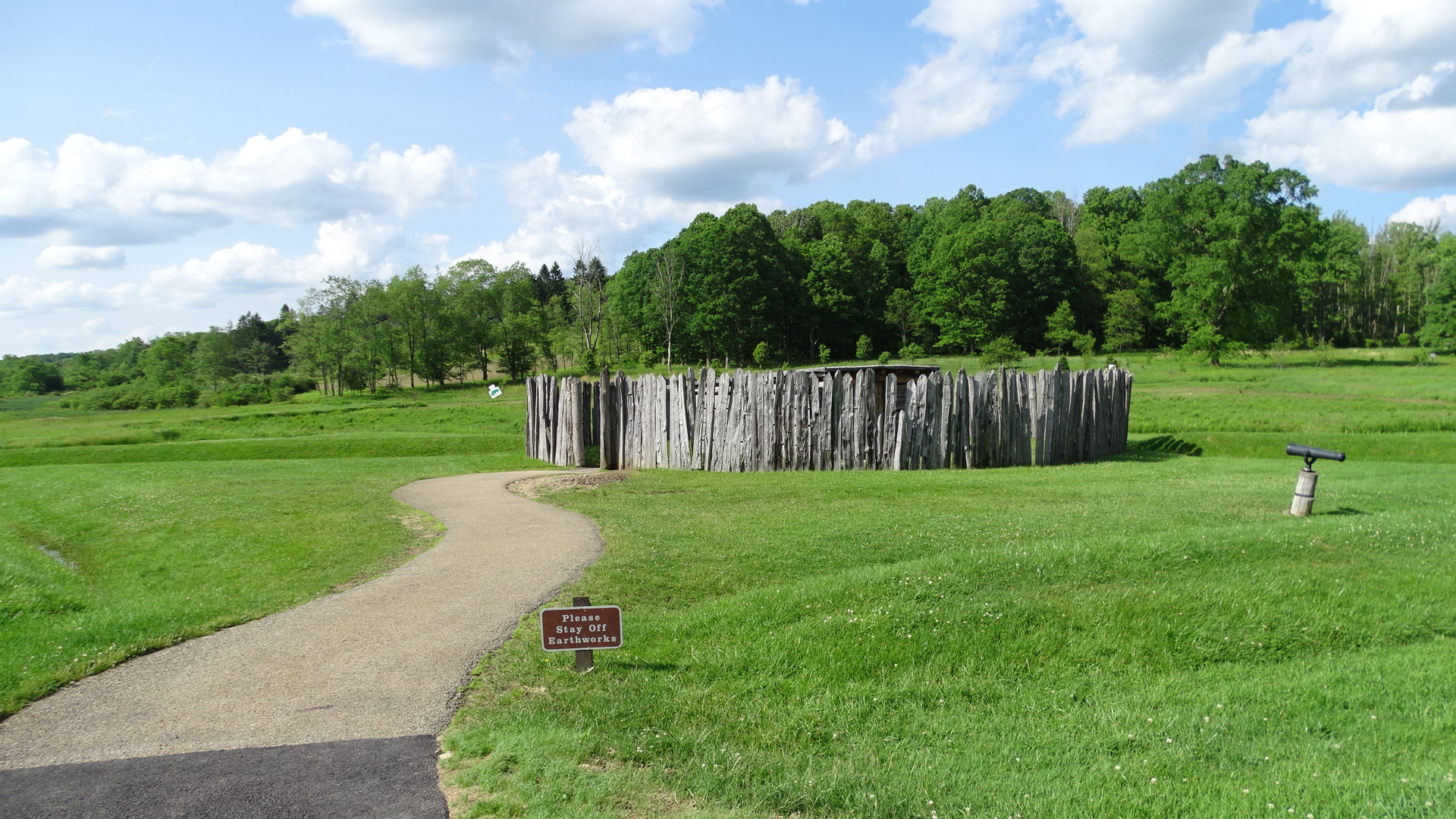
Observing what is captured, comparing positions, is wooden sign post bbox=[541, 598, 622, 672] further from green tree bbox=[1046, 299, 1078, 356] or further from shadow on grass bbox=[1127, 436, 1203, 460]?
green tree bbox=[1046, 299, 1078, 356]

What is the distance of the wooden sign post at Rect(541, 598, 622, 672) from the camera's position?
6.04 metres

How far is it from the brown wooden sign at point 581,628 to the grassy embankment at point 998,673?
12.1 inches

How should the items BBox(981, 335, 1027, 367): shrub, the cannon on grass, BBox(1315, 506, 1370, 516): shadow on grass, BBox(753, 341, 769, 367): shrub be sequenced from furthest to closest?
BBox(753, 341, 769, 367): shrub < BBox(981, 335, 1027, 367): shrub < BBox(1315, 506, 1370, 516): shadow on grass < the cannon on grass

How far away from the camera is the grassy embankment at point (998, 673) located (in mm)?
4703

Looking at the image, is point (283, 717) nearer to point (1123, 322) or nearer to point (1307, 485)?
point (1307, 485)

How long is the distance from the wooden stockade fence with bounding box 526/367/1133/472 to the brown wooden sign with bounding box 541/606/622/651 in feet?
43.5

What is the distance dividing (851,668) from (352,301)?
6969 cm

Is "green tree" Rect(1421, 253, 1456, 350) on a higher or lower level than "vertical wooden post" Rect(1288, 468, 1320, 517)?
higher

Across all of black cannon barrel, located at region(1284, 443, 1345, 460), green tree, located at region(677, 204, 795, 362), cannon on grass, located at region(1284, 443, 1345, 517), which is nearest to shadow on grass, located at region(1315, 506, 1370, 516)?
cannon on grass, located at region(1284, 443, 1345, 517)

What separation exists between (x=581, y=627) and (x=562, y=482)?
11749 millimetres

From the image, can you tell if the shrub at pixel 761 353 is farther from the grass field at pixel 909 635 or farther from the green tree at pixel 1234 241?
the grass field at pixel 909 635

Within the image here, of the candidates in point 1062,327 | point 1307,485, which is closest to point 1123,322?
point 1062,327

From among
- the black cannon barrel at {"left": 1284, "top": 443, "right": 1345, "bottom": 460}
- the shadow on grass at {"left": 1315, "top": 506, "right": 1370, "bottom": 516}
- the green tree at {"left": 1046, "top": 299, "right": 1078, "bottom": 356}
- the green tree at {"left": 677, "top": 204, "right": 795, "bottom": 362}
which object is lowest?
the shadow on grass at {"left": 1315, "top": 506, "right": 1370, "bottom": 516}

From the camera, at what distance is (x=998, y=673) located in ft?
21.5
